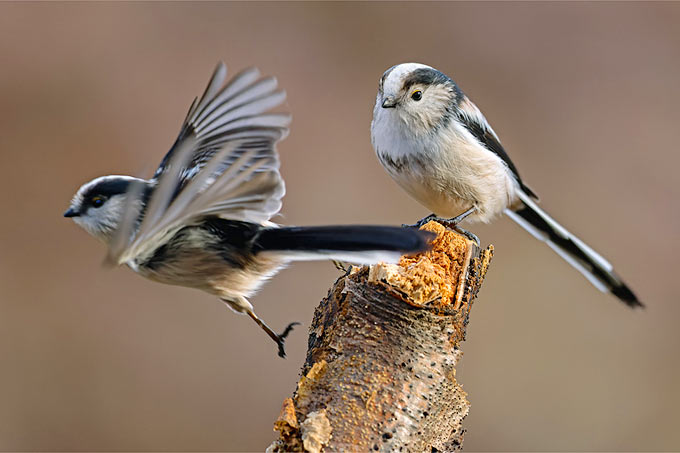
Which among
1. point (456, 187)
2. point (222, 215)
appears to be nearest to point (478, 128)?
point (456, 187)

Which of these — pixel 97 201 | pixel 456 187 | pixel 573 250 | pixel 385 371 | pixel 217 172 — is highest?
pixel 573 250

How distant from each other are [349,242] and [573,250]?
183 cm

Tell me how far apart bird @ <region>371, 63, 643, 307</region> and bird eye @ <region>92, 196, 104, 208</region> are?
0.94 m

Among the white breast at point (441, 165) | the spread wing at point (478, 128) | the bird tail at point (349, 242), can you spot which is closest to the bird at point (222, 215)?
the bird tail at point (349, 242)

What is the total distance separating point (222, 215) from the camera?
1.91m

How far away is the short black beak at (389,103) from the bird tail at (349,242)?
28.7 inches

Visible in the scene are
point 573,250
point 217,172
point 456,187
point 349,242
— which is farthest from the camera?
point 573,250

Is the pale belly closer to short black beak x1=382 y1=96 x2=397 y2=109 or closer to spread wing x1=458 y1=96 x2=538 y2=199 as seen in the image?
spread wing x1=458 y1=96 x2=538 y2=199

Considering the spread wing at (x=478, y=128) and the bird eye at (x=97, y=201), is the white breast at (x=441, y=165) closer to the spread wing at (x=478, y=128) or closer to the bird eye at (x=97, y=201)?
the spread wing at (x=478, y=128)

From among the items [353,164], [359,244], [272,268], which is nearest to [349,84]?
[353,164]

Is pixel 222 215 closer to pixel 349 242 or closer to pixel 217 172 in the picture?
pixel 217 172

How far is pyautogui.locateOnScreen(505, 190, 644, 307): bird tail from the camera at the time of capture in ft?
10.2

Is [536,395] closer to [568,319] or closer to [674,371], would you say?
[568,319]

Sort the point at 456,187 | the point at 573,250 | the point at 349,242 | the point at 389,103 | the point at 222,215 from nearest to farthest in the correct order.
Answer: the point at 349,242 < the point at 222,215 < the point at 389,103 < the point at 456,187 < the point at 573,250
